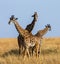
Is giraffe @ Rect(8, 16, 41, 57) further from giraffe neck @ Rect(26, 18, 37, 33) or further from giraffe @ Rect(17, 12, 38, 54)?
giraffe neck @ Rect(26, 18, 37, 33)

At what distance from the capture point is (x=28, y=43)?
17078 mm

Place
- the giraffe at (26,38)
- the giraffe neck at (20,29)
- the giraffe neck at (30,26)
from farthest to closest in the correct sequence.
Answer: the giraffe neck at (30,26)
the giraffe neck at (20,29)
the giraffe at (26,38)

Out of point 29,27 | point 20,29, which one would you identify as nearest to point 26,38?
point 20,29

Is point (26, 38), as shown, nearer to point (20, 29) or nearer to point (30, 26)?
point (20, 29)

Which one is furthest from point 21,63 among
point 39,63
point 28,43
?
point 28,43

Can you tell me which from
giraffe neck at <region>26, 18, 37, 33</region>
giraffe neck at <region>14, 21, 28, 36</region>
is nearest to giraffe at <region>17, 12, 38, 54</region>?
giraffe neck at <region>26, 18, 37, 33</region>

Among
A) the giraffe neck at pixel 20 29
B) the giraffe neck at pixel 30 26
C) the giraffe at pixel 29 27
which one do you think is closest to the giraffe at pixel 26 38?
the giraffe neck at pixel 20 29

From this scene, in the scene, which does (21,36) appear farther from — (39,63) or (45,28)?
(39,63)

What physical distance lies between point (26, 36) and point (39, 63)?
3624 millimetres

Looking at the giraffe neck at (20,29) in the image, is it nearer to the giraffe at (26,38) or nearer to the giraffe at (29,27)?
the giraffe at (26,38)

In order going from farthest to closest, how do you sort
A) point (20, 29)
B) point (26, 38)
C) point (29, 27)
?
1. point (29, 27)
2. point (20, 29)
3. point (26, 38)

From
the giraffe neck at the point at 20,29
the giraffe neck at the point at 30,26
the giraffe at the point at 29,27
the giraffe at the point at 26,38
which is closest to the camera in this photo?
the giraffe at the point at 26,38

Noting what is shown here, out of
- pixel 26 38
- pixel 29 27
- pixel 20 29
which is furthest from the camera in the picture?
pixel 29 27

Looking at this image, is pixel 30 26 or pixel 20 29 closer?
pixel 20 29
